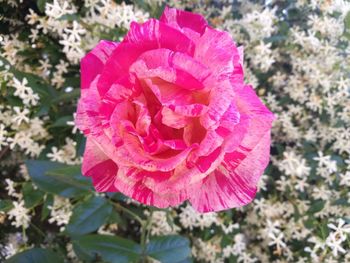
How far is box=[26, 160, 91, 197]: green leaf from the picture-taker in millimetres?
577

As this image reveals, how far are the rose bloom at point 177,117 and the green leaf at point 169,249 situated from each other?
0.28 metres

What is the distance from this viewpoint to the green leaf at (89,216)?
579 mm

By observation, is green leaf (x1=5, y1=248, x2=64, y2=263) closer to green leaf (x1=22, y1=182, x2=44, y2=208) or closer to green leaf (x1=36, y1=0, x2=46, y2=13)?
green leaf (x1=22, y1=182, x2=44, y2=208)

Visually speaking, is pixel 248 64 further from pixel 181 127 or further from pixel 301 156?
pixel 181 127

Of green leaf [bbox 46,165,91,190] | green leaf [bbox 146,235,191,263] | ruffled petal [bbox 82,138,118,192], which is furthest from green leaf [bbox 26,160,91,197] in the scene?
ruffled petal [bbox 82,138,118,192]

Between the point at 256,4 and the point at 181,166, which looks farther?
the point at 256,4

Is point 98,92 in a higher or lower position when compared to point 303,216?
higher

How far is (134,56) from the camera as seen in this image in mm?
288

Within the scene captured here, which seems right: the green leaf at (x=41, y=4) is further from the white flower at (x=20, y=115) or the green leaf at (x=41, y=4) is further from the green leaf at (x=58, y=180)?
the green leaf at (x=58, y=180)

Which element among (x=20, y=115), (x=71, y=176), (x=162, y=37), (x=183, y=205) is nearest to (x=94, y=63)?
(x=162, y=37)

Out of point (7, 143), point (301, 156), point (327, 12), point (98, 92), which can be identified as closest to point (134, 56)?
point (98, 92)

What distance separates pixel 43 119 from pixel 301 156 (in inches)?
20.8

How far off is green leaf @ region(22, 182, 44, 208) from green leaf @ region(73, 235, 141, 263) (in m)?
0.17

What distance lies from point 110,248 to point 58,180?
5.0 inches
